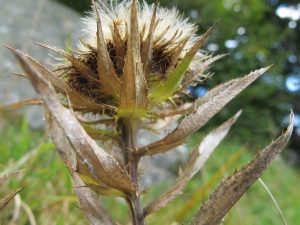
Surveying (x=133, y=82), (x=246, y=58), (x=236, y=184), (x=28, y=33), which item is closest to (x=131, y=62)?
(x=133, y=82)

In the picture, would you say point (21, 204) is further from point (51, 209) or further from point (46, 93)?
point (46, 93)

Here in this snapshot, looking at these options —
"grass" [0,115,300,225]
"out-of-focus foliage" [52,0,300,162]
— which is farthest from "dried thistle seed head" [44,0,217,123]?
"out-of-focus foliage" [52,0,300,162]

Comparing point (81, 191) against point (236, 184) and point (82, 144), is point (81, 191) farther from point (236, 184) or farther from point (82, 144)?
point (236, 184)

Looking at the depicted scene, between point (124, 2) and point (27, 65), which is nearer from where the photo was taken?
point (27, 65)

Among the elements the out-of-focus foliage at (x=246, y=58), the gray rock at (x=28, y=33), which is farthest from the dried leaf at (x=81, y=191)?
the out-of-focus foliage at (x=246, y=58)

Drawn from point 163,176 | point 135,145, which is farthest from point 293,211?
point 135,145

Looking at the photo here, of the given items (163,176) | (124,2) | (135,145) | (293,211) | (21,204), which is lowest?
(163,176)

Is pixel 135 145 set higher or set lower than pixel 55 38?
higher

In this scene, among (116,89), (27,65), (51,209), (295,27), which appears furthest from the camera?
(295,27)

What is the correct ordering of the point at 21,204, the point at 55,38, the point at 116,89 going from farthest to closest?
the point at 55,38, the point at 21,204, the point at 116,89
